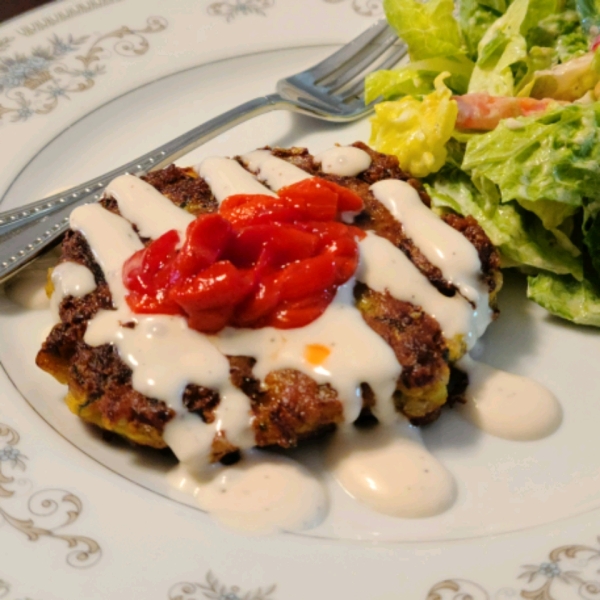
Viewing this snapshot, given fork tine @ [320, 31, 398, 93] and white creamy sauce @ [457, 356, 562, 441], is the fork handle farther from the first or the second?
white creamy sauce @ [457, 356, 562, 441]

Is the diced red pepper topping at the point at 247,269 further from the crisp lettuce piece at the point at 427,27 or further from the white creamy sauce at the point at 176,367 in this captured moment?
the crisp lettuce piece at the point at 427,27

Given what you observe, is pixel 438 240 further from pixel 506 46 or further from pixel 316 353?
pixel 506 46

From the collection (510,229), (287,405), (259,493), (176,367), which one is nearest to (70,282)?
(176,367)

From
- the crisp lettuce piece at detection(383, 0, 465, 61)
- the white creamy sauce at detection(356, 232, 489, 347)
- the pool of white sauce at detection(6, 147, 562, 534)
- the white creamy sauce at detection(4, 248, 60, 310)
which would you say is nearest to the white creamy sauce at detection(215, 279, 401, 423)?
the pool of white sauce at detection(6, 147, 562, 534)

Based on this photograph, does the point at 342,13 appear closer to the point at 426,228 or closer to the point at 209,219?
the point at 426,228

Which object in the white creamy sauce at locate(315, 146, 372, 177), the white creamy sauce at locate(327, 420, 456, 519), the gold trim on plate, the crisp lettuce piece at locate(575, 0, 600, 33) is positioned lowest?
the white creamy sauce at locate(327, 420, 456, 519)

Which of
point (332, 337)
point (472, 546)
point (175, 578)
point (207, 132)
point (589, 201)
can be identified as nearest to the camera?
point (175, 578)

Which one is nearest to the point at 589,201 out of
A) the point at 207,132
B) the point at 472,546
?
the point at 472,546
